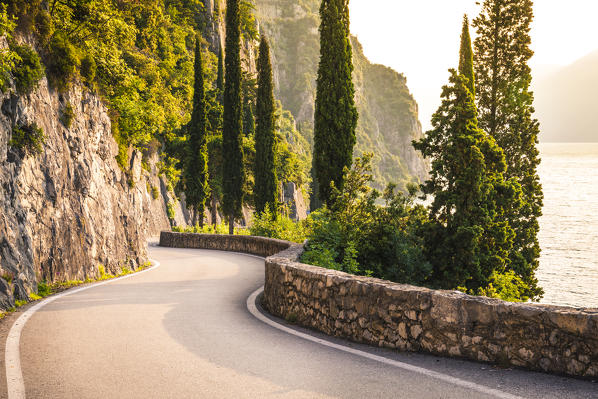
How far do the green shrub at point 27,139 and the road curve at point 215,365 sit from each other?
4302mm

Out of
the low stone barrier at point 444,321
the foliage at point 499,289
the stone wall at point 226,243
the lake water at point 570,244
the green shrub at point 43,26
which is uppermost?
the green shrub at point 43,26

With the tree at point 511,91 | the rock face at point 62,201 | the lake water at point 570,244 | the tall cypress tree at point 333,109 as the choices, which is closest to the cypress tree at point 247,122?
the tree at point 511,91

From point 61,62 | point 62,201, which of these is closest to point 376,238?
point 62,201

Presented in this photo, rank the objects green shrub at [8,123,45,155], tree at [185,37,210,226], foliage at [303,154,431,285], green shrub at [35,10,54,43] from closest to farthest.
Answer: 1. green shrub at [8,123,45,155]
2. green shrub at [35,10,54,43]
3. foliage at [303,154,431,285]
4. tree at [185,37,210,226]

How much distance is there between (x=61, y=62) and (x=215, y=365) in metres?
12.1

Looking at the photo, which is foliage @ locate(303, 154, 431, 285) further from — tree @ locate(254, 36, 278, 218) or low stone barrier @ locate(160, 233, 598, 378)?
tree @ locate(254, 36, 278, 218)

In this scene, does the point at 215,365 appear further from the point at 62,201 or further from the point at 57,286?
the point at 62,201

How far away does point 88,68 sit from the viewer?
16.5 meters

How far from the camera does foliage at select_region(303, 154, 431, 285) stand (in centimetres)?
1409

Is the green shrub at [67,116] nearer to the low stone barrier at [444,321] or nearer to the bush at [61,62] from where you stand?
the bush at [61,62]

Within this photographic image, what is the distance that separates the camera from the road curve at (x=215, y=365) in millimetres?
4957

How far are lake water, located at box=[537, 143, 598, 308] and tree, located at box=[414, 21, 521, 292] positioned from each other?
75.7 ft

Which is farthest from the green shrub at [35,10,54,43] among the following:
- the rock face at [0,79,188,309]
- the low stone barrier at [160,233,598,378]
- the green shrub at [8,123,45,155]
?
the low stone barrier at [160,233,598,378]

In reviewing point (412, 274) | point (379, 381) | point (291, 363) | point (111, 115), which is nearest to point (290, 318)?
point (291, 363)
